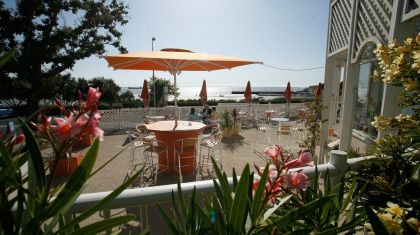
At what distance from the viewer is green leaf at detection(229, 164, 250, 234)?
0.81m

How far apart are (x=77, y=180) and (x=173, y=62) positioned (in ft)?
15.9

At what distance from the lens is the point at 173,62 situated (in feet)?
17.2

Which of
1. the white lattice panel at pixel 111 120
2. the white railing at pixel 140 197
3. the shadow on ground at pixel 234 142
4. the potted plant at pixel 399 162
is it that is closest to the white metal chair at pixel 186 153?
the shadow on ground at pixel 234 142

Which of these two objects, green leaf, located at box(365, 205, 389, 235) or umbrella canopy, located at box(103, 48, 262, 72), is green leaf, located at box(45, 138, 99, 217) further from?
umbrella canopy, located at box(103, 48, 262, 72)

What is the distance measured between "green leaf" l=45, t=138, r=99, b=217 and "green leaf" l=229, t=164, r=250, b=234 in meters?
0.49

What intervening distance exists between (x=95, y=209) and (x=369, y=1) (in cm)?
561

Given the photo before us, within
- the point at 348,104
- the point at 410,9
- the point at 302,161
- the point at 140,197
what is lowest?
the point at 140,197

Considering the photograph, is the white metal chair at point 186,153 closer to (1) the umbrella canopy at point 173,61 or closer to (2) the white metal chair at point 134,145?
(2) the white metal chair at point 134,145

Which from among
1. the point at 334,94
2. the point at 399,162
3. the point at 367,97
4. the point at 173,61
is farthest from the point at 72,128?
the point at 334,94

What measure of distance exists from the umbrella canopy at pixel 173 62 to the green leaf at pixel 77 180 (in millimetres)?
3652

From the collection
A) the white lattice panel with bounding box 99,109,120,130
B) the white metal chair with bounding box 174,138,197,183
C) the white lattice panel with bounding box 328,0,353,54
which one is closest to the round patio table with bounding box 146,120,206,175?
the white metal chair with bounding box 174,138,197,183

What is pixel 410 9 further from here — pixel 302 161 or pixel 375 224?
pixel 375 224

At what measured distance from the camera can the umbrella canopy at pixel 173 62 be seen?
4.30 m

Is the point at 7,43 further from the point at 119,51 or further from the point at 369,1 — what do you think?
the point at 369,1
